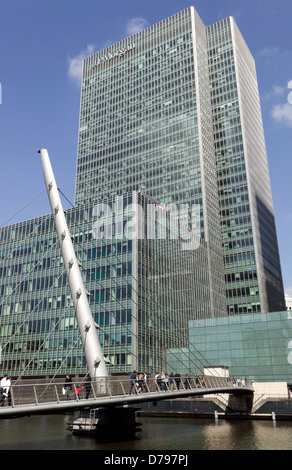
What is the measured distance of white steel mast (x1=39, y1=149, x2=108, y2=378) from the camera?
84.8 ft

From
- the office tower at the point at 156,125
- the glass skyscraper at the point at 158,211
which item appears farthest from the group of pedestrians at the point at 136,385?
the office tower at the point at 156,125

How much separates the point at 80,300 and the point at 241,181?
9986 centimetres

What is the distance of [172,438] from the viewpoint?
28.4m

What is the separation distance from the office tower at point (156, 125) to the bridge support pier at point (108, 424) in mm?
74534

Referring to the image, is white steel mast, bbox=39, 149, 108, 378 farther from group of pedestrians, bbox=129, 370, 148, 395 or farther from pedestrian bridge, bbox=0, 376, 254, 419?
group of pedestrians, bbox=129, 370, 148, 395

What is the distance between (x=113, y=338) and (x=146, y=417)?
18.4m

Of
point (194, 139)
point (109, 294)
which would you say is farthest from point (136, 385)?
point (194, 139)

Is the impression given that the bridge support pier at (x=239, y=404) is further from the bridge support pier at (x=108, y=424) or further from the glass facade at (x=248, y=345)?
the bridge support pier at (x=108, y=424)

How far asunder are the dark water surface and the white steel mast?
509 cm

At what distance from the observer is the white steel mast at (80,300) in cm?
2584

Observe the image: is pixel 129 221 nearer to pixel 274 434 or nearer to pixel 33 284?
pixel 33 284

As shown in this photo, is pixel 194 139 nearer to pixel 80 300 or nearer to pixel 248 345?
pixel 248 345

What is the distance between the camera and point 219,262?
107250 mm

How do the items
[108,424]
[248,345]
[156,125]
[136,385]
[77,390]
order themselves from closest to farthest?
1. [77,390]
2. [136,385]
3. [108,424]
4. [248,345]
5. [156,125]
